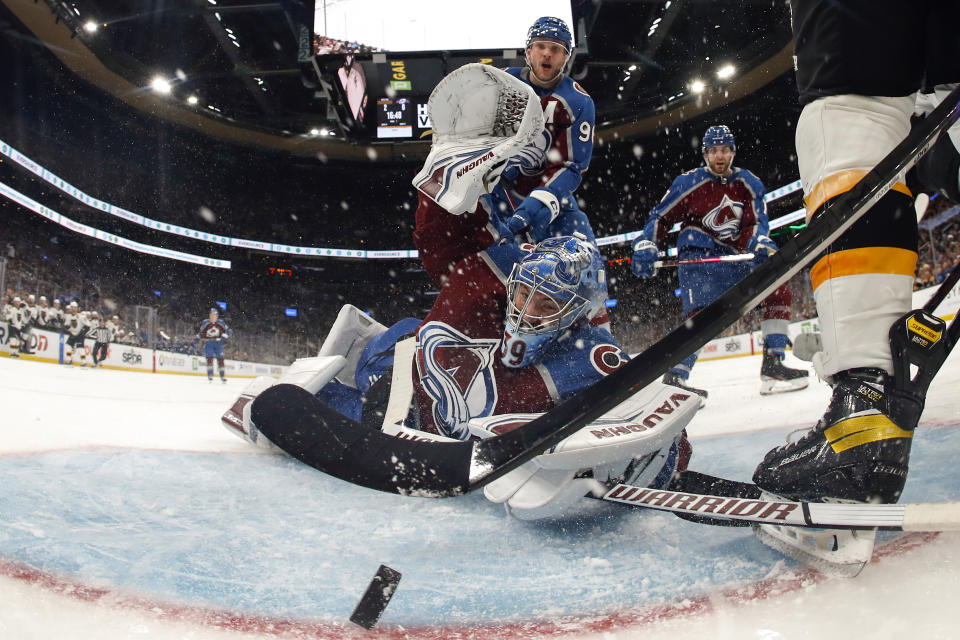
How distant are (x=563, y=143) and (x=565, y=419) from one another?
1.31 metres

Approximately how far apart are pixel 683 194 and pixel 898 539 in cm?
317

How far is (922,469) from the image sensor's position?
1152 millimetres

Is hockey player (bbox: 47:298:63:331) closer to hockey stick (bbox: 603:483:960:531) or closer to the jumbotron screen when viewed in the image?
the jumbotron screen

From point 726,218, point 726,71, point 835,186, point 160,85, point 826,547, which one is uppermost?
point 160,85

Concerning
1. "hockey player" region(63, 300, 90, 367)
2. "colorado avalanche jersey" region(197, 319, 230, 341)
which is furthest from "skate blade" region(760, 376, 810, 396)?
"hockey player" region(63, 300, 90, 367)

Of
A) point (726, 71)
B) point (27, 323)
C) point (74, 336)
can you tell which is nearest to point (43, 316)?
point (27, 323)

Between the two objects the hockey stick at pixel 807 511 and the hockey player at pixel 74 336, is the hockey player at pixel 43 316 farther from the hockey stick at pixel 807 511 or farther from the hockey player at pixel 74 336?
the hockey stick at pixel 807 511

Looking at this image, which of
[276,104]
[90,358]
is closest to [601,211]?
[276,104]

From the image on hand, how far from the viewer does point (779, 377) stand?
134 inches

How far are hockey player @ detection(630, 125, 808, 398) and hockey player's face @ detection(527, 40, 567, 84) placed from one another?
1696mm

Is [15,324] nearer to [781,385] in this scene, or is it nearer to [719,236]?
[719,236]

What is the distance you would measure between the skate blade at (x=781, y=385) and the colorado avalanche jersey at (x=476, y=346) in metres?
2.28

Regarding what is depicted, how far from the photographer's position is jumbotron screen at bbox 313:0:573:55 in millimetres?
7422

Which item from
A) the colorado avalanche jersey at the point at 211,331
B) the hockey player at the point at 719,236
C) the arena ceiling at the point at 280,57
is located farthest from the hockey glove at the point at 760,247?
the colorado avalanche jersey at the point at 211,331
